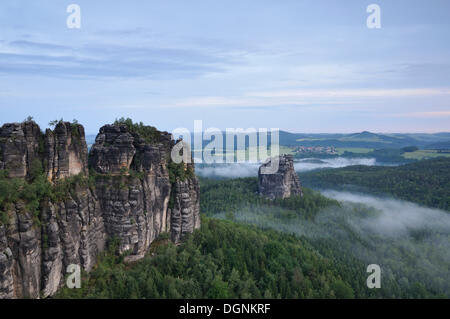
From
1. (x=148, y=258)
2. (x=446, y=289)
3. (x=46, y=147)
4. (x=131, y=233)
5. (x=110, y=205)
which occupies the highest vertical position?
(x=46, y=147)

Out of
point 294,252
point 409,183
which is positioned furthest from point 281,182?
point 409,183

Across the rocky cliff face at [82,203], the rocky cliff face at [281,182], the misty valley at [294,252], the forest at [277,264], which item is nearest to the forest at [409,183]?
the misty valley at [294,252]

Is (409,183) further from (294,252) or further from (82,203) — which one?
(82,203)

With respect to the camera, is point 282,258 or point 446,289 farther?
point 446,289
